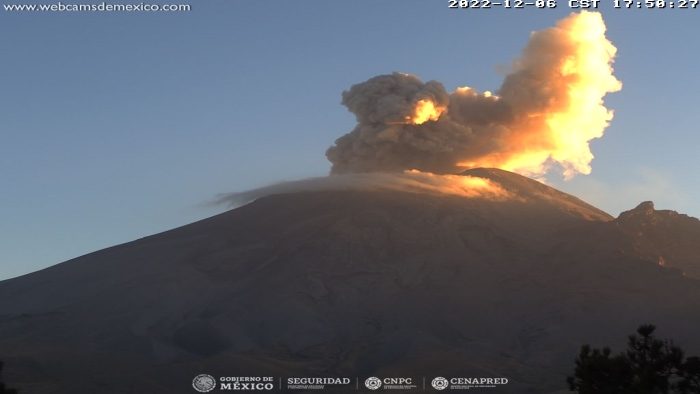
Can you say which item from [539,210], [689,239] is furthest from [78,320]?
[689,239]

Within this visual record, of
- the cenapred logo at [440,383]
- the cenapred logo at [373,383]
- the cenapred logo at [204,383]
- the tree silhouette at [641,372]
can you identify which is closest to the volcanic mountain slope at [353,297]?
the cenapred logo at [204,383]

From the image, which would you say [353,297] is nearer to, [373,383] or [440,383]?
[373,383]

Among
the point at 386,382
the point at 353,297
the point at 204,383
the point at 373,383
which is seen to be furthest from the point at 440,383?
the point at 353,297

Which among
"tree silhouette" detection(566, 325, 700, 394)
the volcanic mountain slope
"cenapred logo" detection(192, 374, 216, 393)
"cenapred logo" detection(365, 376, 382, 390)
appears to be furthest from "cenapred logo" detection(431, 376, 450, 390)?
"tree silhouette" detection(566, 325, 700, 394)

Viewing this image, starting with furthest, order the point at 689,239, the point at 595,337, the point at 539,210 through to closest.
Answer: the point at 539,210, the point at 689,239, the point at 595,337

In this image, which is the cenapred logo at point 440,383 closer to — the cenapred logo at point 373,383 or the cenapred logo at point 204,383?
the cenapred logo at point 373,383

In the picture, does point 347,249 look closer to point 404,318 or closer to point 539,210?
point 404,318

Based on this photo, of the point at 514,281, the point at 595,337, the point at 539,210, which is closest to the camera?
the point at 595,337
